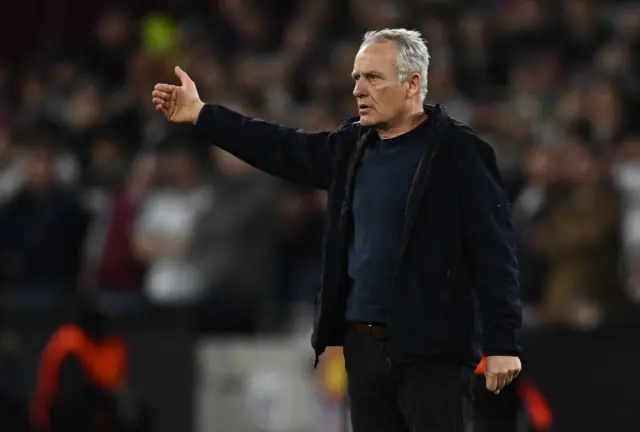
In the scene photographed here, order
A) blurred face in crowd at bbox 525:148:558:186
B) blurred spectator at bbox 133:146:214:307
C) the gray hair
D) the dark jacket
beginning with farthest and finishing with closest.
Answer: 1. blurred spectator at bbox 133:146:214:307
2. blurred face in crowd at bbox 525:148:558:186
3. the gray hair
4. the dark jacket

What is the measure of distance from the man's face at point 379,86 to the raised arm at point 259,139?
320 mm

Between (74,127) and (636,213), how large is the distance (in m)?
5.07

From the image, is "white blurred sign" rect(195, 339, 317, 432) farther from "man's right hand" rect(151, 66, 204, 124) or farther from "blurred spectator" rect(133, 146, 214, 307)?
"man's right hand" rect(151, 66, 204, 124)

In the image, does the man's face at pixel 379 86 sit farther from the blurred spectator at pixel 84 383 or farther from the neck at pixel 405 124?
the blurred spectator at pixel 84 383

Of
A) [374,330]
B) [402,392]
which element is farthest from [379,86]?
[402,392]

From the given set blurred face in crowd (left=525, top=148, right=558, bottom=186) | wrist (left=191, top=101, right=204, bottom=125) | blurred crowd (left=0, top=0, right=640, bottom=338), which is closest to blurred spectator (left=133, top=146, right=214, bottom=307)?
blurred crowd (left=0, top=0, right=640, bottom=338)

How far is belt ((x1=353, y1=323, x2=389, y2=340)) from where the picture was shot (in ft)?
17.1

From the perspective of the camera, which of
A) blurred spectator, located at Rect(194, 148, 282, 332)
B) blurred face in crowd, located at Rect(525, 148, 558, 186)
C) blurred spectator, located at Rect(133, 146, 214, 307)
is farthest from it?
blurred spectator, located at Rect(133, 146, 214, 307)

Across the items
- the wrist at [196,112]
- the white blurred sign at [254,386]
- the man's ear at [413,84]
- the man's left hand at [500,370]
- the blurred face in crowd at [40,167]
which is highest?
the blurred face in crowd at [40,167]

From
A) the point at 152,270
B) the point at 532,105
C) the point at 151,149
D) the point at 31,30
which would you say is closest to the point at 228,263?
the point at 152,270

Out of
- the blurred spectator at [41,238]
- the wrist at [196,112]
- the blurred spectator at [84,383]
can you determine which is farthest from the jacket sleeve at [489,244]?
the blurred spectator at [41,238]

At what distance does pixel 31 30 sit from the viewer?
1583cm

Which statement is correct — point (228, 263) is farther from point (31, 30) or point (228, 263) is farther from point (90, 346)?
point (31, 30)

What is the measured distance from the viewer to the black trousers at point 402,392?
5105 millimetres
